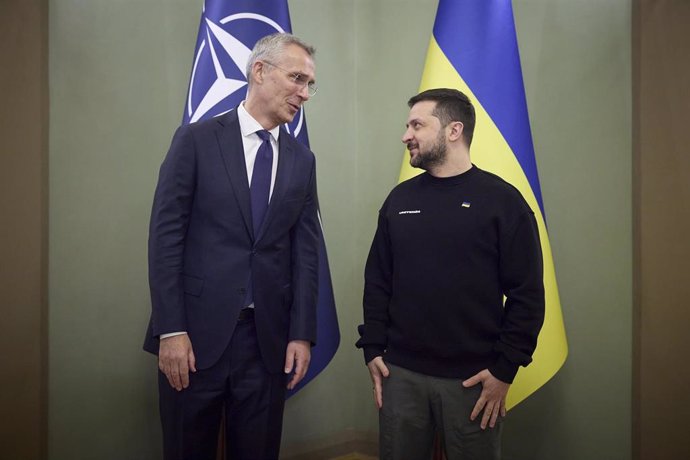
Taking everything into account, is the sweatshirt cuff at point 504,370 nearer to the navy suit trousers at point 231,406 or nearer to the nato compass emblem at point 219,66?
the navy suit trousers at point 231,406

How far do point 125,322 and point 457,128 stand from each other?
5.15 feet

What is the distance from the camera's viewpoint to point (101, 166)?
2154 millimetres

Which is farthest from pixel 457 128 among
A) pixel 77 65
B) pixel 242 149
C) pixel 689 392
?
pixel 77 65

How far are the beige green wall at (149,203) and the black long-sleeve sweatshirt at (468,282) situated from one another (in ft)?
2.71

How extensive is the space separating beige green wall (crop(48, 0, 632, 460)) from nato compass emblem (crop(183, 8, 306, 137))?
12.2 inches

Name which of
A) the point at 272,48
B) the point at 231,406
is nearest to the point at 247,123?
the point at 272,48

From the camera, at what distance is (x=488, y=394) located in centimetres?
146

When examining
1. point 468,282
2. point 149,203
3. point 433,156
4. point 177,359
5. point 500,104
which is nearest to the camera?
point 177,359

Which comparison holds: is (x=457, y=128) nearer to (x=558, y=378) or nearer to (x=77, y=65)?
(x=558, y=378)

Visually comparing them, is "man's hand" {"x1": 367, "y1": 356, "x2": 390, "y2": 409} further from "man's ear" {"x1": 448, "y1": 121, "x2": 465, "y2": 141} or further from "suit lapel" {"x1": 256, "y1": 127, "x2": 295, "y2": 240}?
"man's ear" {"x1": 448, "y1": 121, "x2": 465, "y2": 141}

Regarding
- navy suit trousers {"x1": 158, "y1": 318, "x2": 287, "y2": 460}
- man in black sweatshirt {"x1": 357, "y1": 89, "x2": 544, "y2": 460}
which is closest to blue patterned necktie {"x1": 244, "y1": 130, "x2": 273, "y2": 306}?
navy suit trousers {"x1": 158, "y1": 318, "x2": 287, "y2": 460}

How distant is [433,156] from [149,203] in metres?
1.28

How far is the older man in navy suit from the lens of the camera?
1437 millimetres

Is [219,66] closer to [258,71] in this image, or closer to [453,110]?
[258,71]
